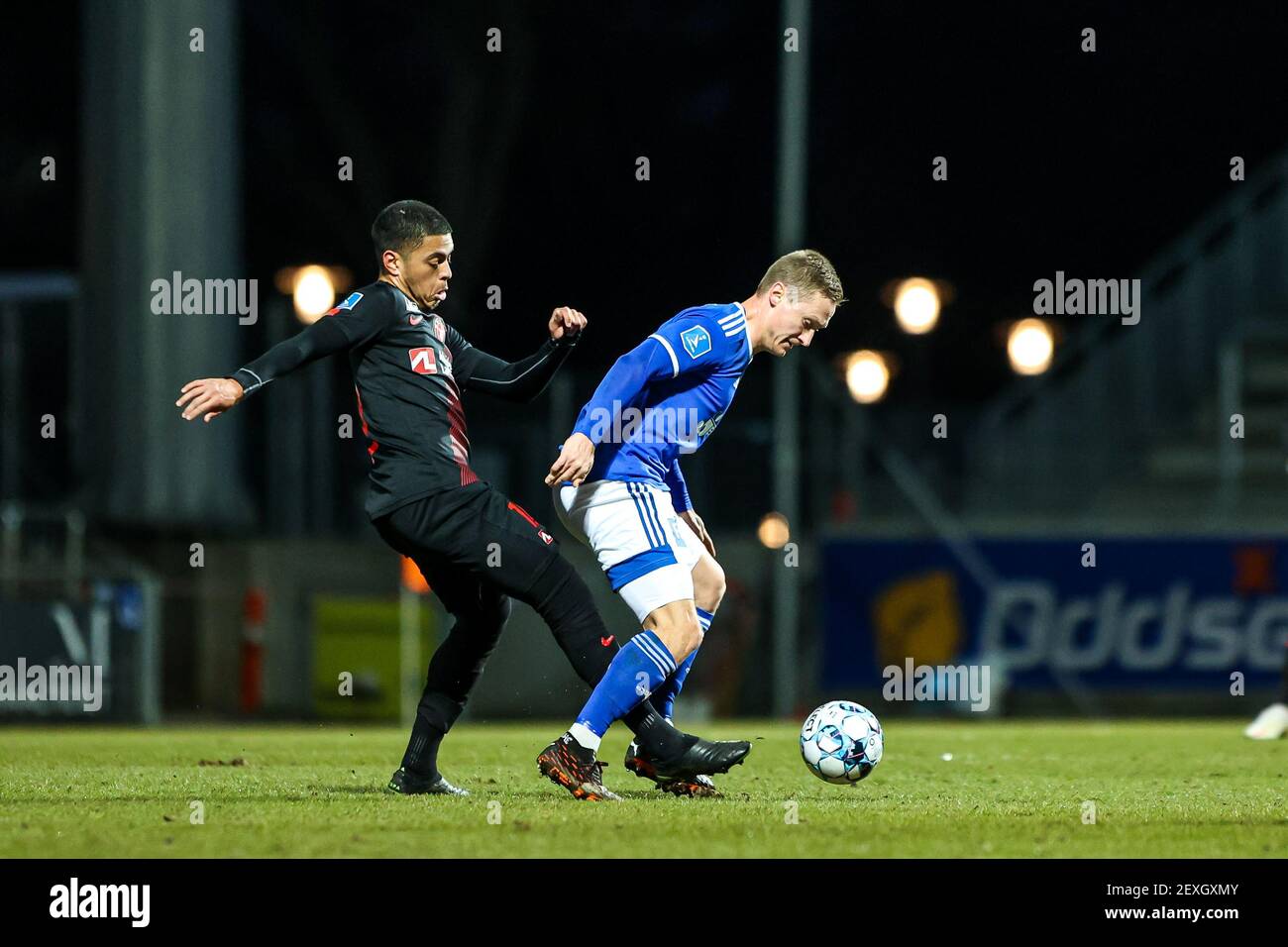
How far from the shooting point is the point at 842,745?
8055 mm

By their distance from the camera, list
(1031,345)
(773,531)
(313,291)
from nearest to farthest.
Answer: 1. (313,291)
2. (773,531)
3. (1031,345)

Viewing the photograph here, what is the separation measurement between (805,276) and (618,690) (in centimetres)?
168

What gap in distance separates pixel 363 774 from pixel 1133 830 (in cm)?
333

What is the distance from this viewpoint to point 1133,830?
6.80 m

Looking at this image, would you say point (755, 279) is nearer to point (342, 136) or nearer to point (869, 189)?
point (869, 189)

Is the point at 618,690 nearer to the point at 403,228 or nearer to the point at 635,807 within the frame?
the point at 635,807

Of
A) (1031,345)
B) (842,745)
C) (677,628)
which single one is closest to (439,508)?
(677,628)

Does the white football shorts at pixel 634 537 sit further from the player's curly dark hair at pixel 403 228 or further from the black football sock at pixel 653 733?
the player's curly dark hair at pixel 403 228

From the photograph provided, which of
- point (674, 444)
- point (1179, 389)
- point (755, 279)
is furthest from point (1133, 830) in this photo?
point (755, 279)

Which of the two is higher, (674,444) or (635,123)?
(635,123)

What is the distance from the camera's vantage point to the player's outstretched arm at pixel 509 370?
779 centimetres

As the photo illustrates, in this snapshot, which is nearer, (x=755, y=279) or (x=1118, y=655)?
(x=1118, y=655)

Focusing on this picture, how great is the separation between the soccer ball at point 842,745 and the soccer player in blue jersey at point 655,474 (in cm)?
50

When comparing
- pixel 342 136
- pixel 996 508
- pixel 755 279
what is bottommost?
pixel 996 508
